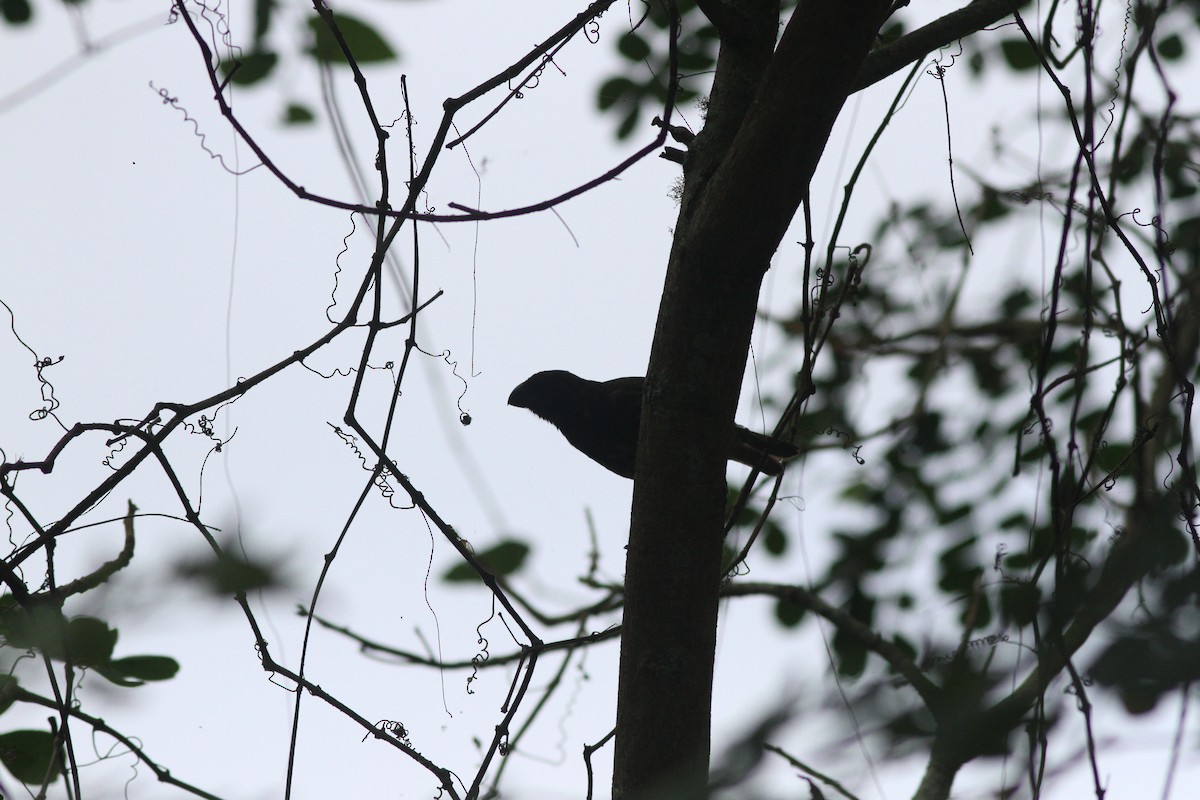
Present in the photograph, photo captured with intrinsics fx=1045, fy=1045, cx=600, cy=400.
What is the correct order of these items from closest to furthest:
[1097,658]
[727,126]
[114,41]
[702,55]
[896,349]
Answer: [1097,658]
[727,126]
[114,41]
[702,55]
[896,349]

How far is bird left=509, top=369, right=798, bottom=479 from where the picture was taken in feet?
15.2

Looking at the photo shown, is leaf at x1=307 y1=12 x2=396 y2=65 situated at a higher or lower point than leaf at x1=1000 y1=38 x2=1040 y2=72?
lower

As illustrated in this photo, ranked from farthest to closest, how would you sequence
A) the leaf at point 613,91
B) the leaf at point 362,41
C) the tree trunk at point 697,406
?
the leaf at point 613,91 → the leaf at point 362,41 → the tree trunk at point 697,406

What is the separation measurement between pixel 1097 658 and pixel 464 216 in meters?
1.68

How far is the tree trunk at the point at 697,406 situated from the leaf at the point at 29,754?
1204 millimetres

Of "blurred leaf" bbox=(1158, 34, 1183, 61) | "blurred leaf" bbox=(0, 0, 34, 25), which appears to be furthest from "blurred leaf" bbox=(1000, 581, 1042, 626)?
"blurred leaf" bbox=(1158, 34, 1183, 61)

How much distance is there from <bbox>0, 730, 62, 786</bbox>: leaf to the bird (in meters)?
2.67

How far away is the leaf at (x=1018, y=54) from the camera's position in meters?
4.01

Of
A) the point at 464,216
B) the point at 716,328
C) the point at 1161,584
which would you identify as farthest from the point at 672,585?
the point at 1161,584

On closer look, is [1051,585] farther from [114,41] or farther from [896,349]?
[896,349]

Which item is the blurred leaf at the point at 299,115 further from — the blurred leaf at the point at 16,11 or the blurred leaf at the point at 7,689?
the blurred leaf at the point at 7,689

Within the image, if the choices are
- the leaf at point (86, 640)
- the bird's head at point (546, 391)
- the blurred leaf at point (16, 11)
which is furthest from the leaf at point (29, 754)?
the bird's head at point (546, 391)

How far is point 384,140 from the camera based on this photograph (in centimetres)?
238

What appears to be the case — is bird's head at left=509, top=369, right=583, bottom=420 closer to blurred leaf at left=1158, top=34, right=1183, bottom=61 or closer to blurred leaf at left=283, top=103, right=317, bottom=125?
blurred leaf at left=283, top=103, right=317, bottom=125
